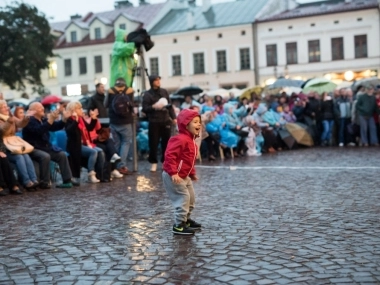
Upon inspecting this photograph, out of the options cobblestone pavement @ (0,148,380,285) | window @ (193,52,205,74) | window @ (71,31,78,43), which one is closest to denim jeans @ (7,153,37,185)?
cobblestone pavement @ (0,148,380,285)

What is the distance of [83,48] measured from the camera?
6762 cm

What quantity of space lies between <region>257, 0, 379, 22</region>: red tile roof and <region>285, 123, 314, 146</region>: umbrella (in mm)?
32352

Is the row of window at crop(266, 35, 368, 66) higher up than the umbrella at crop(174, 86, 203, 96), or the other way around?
the row of window at crop(266, 35, 368, 66)

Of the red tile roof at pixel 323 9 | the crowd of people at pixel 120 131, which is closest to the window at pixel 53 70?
the red tile roof at pixel 323 9

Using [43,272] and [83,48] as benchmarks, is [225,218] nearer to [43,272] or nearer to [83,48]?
[43,272]

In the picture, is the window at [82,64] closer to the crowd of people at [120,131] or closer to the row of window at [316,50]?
the row of window at [316,50]

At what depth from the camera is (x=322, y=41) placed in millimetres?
55531

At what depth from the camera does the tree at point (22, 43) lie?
52125 mm

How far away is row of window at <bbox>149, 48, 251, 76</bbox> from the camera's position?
193 feet

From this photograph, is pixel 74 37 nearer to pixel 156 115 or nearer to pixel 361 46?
pixel 361 46

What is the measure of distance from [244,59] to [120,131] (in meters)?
44.7

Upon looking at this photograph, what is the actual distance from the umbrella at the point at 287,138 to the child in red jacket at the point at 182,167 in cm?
1482

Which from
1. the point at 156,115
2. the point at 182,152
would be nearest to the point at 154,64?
the point at 156,115

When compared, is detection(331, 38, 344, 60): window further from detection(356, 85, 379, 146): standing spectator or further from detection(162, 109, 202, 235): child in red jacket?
detection(162, 109, 202, 235): child in red jacket
